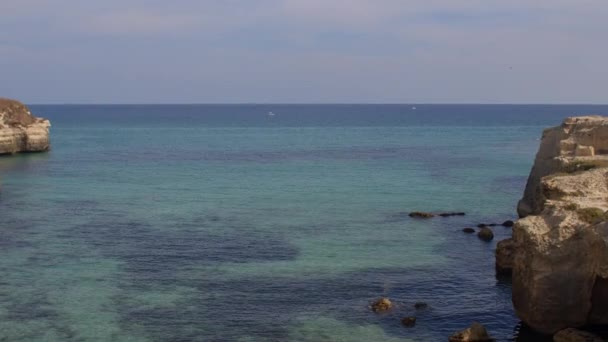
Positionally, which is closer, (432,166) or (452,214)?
(452,214)

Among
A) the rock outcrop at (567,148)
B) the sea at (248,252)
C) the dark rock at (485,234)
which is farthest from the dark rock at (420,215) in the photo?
the dark rock at (485,234)

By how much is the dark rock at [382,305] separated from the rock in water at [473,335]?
5.36 metres

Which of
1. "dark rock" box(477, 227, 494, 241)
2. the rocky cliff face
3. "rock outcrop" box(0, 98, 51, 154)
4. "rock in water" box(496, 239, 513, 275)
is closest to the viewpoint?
the rocky cliff face

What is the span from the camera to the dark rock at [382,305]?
135 ft

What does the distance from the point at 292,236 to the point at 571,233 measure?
88.9 ft

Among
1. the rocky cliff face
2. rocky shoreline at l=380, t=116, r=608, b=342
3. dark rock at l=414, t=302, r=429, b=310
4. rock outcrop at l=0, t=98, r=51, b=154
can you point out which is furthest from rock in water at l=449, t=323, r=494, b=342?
rock outcrop at l=0, t=98, r=51, b=154

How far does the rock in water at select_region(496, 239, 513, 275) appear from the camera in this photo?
48.4 m

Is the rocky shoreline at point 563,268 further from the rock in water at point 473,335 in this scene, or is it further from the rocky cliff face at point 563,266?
the rock in water at point 473,335

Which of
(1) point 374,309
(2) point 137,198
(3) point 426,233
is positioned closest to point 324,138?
(2) point 137,198

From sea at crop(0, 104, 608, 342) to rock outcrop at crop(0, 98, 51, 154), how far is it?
46.8 ft

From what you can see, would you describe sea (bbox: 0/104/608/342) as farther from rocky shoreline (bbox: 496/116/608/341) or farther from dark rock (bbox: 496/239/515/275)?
rocky shoreline (bbox: 496/116/608/341)

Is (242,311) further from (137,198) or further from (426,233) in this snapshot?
(137,198)

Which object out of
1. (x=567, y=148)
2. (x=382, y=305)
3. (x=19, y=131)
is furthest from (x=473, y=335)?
(x=19, y=131)

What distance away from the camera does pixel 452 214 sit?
68938 mm
